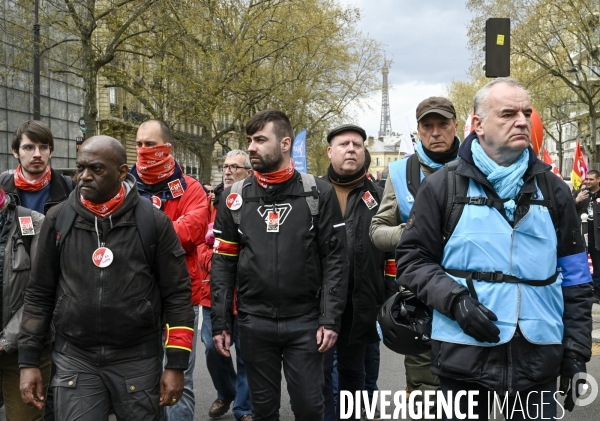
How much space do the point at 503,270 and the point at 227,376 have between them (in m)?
3.36

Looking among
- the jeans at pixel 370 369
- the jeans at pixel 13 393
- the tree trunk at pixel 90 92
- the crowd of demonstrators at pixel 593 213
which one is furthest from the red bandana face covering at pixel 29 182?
the tree trunk at pixel 90 92

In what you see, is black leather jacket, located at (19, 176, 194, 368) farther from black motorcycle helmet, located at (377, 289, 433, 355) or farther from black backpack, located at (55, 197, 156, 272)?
black motorcycle helmet, located at (377, 289, 433, 355)

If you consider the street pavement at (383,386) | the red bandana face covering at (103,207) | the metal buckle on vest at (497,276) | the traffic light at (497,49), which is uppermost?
the traffic light at (497,49)

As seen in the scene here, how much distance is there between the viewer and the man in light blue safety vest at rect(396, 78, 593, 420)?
9.57 ft

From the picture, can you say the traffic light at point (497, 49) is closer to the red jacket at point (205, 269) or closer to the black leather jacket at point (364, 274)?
the black leather jacket at point (364, 274)

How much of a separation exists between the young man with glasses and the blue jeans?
1.64 metres

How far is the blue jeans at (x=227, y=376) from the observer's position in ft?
18.2

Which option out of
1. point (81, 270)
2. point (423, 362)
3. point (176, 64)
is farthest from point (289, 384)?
point (176, 64)

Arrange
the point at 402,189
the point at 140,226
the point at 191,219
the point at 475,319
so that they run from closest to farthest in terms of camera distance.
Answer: the point at 475,319, the point at 140,226, the point at 402,189, the point at 191,219

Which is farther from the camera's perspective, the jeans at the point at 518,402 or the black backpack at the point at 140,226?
Answer: the black backpack at the point at 140,226

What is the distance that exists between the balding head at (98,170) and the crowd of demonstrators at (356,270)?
1.83 meters

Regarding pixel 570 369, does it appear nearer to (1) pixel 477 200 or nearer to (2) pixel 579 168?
(1) pixel 477 200

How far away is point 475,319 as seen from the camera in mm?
2816

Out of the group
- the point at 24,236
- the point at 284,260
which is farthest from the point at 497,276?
the point at 24,236
